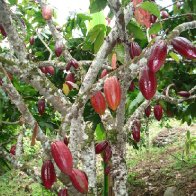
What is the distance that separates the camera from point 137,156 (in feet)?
24.1

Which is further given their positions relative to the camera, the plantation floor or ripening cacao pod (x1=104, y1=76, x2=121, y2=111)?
the plantation floor

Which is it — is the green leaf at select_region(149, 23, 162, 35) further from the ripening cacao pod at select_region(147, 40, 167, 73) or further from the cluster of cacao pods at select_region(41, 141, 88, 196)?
the cluster of cacao pods at select_region(41, 141, 88, 196)

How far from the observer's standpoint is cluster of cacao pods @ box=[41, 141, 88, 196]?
1.04 m

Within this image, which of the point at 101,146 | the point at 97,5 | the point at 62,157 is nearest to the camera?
the point at 62,157

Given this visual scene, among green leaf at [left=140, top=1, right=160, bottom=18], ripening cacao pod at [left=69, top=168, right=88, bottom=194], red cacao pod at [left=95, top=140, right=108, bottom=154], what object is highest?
green leaf at [left=140, top=1, right=160, bottom=18]

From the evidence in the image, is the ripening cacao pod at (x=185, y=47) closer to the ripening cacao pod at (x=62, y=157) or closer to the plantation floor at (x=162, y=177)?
the ripening cacao pod at (x=62, y=157)

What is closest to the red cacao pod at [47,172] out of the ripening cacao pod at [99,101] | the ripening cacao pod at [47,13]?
the ripening cacao pod at [99,101]

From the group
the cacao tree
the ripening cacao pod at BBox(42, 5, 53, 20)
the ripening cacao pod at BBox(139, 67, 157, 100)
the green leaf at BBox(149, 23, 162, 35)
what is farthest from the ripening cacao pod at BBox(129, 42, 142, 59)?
the ripening cacao pod at BBox(42, 5, 53, 20)

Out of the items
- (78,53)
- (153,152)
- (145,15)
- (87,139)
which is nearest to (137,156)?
(153,152)

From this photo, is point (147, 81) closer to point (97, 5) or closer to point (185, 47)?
point (185, 47)

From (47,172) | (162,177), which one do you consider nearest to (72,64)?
(47,172)

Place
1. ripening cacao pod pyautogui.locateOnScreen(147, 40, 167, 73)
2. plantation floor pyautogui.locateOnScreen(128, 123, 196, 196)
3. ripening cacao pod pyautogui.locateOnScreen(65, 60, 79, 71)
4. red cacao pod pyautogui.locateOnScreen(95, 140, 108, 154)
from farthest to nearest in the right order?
plantation floor pyautogui.locateOnScreen(128, 123, 196, 196) → ripening cacao pod pyautogui.locateOnScreen(65, 60, 79, 71) → red cacao pod pyautogui.locateOnScreen(95, 140, 108, 154) → ripening cacao pod pyautogui.locateOnScreen(147, 40, 167, 73)

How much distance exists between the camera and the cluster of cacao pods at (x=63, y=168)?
104 centimetres

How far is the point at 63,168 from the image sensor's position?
1.05 metres
